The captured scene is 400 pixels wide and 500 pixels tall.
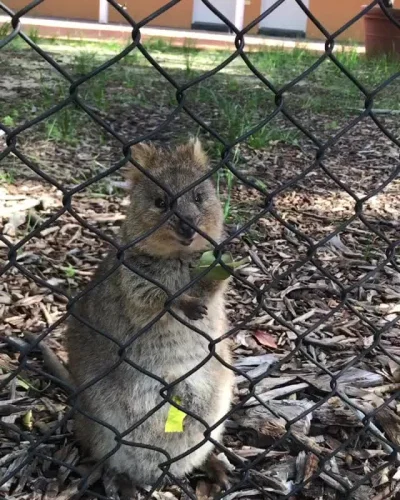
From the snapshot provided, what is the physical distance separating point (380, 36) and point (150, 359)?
37.3ft


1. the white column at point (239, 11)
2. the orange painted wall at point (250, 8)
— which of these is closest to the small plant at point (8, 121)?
the white column at point (239, 11)

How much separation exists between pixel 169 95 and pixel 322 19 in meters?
12.5

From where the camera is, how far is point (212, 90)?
8.59m

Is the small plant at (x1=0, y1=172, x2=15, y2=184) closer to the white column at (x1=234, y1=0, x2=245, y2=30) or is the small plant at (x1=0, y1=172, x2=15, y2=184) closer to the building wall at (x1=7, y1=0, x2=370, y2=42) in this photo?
the white column at (x1=234, y1=0, x2=245, y2=30)

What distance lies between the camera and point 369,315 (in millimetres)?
4074

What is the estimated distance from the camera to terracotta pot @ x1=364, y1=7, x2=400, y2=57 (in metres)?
12.5

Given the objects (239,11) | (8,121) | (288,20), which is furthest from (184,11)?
(8,121)

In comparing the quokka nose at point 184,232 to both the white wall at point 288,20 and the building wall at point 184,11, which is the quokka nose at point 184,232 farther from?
the white wall at point 288,20

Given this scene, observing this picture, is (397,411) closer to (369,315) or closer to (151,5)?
(369,315)

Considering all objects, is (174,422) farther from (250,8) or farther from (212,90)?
(250,8)

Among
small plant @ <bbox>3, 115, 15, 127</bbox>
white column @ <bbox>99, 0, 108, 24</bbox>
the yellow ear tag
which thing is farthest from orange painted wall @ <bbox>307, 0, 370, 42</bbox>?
the yellow ear tag

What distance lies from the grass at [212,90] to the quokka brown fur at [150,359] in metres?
2.48

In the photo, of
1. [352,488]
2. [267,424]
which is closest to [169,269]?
[267,424]

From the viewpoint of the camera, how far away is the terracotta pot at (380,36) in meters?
12.5
